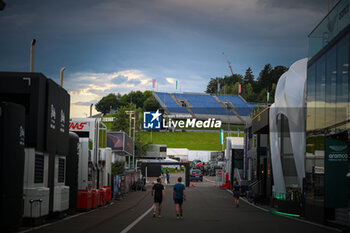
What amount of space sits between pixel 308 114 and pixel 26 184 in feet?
43.2

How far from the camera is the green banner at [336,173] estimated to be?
1988 cm

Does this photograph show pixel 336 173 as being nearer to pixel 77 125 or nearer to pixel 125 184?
pixel 77 125

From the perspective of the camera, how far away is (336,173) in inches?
791

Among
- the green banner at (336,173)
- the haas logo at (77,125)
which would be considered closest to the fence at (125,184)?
the haas logo at (77,125)

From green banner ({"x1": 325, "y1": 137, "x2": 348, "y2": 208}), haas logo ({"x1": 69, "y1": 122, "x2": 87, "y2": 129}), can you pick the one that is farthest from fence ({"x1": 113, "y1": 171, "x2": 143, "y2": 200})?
green banner ({"x1": 325, "y1": 137, "x2": 348, "y2": 208})

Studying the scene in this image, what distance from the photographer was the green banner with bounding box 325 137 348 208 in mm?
19875

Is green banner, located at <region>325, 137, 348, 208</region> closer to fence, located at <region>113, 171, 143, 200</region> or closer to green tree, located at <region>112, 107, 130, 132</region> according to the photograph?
fence, located at <region>113, 171, 143, 200</region>

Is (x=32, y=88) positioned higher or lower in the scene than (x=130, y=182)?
higher

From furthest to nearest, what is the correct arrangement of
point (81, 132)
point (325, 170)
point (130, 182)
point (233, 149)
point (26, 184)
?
point (233, 149), point (130, 182), point (81, 132), point (325, 170), point (26, 184)

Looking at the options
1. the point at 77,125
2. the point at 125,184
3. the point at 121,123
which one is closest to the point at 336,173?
the point at 77,125

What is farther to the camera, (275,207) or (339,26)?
(275,207)

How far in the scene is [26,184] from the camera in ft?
51.0

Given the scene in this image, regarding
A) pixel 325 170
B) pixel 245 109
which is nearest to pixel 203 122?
pixel 245 109

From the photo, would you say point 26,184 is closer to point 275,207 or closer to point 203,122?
point 275,207
